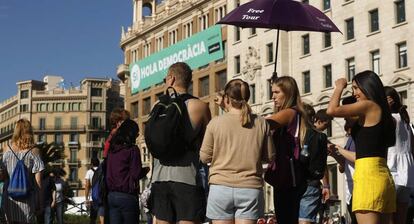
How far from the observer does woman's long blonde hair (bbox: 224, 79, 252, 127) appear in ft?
22.1

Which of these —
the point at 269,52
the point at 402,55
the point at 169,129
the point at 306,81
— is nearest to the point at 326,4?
the point at 306,81

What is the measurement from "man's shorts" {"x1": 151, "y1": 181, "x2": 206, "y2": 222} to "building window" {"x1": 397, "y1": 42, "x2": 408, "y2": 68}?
35.2 m

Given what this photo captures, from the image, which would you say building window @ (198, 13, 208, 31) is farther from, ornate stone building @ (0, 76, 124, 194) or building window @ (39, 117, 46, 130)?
building window @ (39, 117, 46, 130)

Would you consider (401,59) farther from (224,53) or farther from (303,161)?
(303,161)

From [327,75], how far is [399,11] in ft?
22.4

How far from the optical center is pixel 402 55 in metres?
40.5

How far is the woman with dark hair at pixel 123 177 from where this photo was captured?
8.92m

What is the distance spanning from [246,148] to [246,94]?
0.53m

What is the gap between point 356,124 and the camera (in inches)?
261

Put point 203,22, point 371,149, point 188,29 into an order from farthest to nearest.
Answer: point 188,29 < point 203,22 < point 371,149

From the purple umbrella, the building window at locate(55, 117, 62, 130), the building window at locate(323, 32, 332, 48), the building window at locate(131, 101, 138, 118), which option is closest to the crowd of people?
the purple umbrella

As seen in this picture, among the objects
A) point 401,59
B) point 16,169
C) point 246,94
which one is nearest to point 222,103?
point 246,94

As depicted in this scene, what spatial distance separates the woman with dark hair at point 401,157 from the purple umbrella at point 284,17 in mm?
3019

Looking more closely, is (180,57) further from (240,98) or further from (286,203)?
(240,98)
